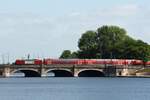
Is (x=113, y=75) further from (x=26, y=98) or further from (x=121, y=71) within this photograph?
(x=26, y=98)

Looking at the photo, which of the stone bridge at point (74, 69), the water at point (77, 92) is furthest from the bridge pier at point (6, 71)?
the water at point (77, 92)

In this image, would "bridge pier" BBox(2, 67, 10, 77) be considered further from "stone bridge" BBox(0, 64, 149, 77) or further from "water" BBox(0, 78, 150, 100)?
"water" BBox(0, 78, 150, 100)

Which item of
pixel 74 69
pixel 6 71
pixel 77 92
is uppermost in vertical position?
pixel 74 69

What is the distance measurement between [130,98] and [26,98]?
42.5 ft

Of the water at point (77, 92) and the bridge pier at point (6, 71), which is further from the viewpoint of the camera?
the bridge pier at point (6, 71)

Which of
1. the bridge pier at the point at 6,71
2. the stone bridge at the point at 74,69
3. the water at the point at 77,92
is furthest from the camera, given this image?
the bridge pier at the point at 6,71

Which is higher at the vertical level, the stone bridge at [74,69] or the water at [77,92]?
the stone bridge at [74,69]

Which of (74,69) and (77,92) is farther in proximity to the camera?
(74,69)

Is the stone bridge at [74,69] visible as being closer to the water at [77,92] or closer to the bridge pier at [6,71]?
the bridge pier at [6,71]

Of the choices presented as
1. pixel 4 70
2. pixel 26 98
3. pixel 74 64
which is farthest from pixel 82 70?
pixel 26 98

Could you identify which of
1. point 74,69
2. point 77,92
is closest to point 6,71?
point 74,69

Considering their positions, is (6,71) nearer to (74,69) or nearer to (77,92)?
(74,69)

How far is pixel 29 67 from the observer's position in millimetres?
195625

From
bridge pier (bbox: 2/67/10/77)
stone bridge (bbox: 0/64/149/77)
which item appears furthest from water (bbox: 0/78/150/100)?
bridge pier (bbox: 2/67/10/77)
